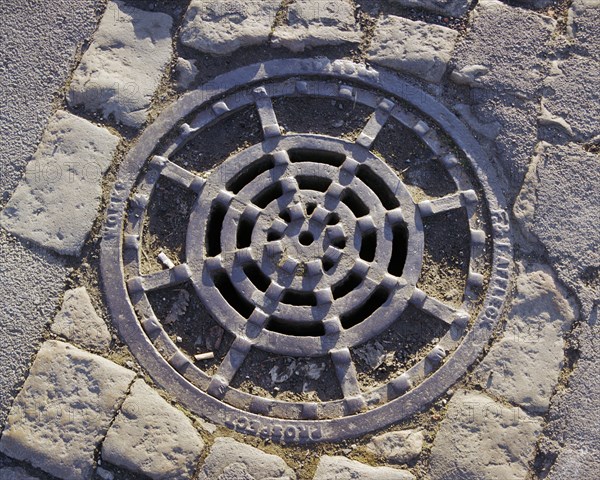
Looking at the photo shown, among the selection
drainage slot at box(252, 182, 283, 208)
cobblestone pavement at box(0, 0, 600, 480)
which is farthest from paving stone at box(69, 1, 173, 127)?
drainage slot at box(252, 182, 283, 208)

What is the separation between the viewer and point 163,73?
3.15 meters

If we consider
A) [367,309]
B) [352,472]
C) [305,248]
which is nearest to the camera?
[352,472]

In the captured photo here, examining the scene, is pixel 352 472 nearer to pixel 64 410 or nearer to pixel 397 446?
pixel 397 446

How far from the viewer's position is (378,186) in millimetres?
3160

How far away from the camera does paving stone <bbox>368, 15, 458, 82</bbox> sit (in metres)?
3.14

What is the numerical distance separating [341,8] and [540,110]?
1087mm

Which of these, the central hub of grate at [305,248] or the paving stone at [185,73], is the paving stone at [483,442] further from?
the paving stone at [185,73]

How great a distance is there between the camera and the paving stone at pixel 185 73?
3.14 meters

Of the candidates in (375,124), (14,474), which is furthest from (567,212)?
(14,474)

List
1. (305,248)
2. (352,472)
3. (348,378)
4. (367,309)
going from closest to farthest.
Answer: (352,472)
(348,378)
(305,248)
(367,309)

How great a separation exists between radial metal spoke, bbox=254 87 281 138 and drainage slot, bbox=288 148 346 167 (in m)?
0.13

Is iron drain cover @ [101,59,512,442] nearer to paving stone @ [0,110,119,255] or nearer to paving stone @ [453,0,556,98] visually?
paving stone @ [0,110,119,255]

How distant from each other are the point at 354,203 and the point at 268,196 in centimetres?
42

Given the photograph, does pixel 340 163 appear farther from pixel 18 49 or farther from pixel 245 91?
pixel 18 49
